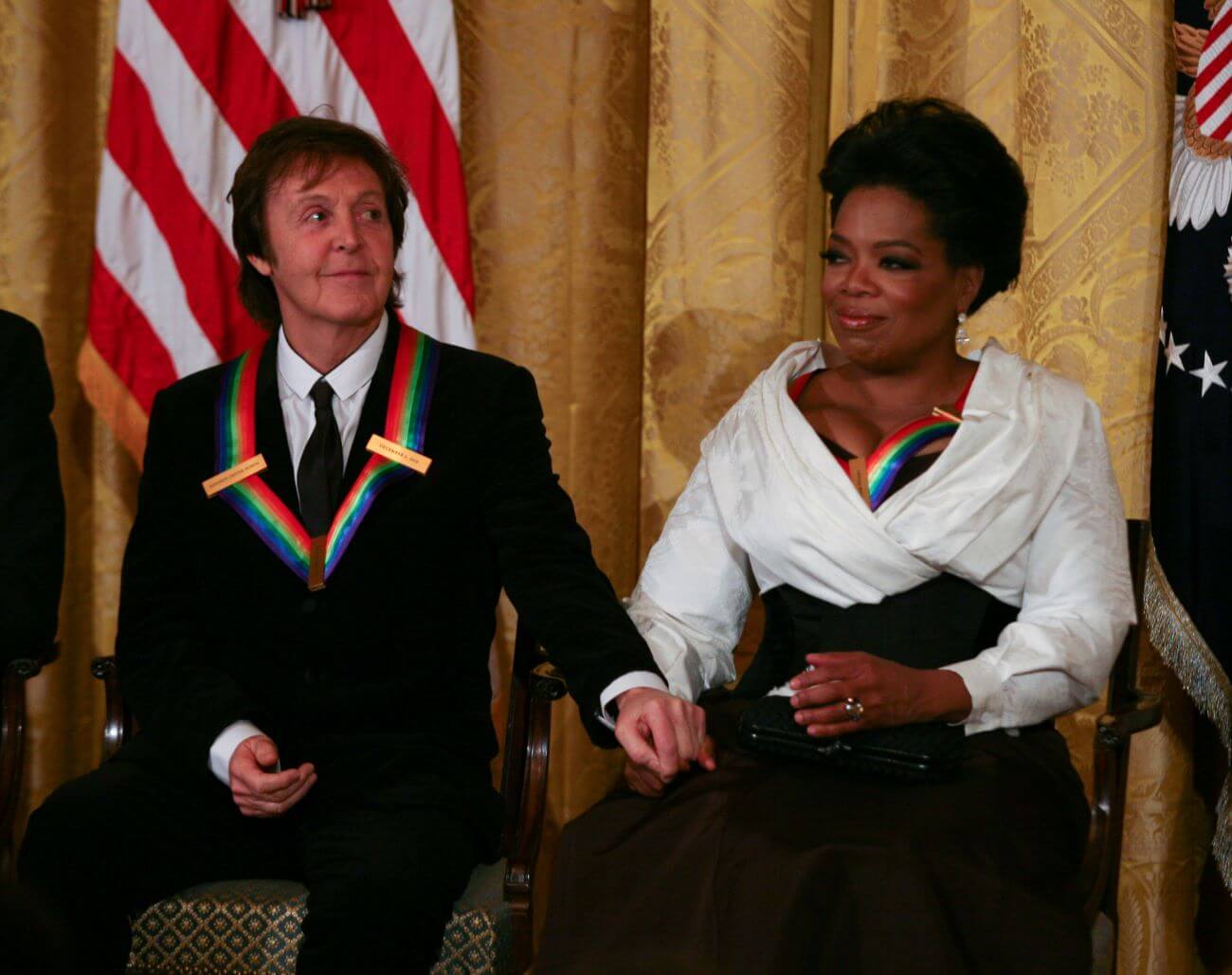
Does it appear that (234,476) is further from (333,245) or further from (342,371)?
(333,245)

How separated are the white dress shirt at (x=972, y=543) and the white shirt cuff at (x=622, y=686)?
0.22 meters

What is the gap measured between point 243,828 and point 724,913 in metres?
0.85

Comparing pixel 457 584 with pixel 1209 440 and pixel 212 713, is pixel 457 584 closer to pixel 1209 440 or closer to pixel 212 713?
pixel 212 713

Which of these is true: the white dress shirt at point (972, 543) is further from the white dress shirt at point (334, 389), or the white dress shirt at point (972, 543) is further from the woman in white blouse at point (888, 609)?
the white dress shirt at point (334, 389)

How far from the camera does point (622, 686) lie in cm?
228

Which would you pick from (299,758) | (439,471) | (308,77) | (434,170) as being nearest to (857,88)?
(434,170)

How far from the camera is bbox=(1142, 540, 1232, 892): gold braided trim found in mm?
2971

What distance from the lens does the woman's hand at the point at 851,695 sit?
220cm

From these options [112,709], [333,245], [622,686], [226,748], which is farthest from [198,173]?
[622,686]

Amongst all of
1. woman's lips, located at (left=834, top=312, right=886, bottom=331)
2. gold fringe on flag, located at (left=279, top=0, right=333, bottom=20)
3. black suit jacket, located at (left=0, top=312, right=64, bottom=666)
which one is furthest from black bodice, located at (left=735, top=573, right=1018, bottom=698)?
gold fringe on flag, located at (left=279, top=0, right=333, bottom=20)

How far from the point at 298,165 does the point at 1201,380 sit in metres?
1.76

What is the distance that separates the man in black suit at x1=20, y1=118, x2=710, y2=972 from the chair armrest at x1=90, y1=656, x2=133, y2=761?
0.11 ft

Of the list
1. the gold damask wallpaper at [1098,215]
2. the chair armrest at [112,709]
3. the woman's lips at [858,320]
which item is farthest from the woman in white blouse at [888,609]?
the chair armrest at [112,709]

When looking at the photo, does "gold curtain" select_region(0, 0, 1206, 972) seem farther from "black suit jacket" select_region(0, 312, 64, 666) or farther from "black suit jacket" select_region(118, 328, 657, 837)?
"black suit jacket" select_region(118, 328, 657, 837)
